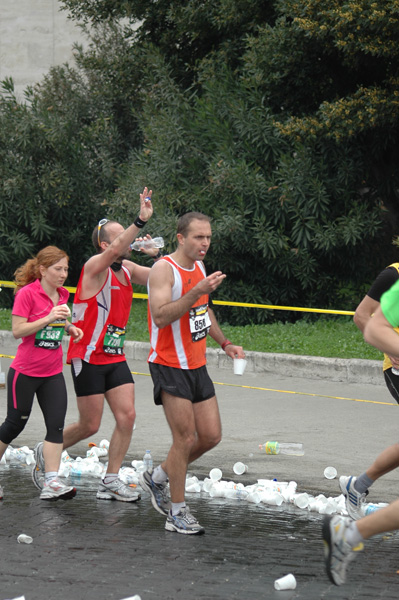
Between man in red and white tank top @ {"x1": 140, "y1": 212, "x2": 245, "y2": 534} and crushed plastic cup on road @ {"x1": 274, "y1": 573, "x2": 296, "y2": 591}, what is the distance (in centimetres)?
106

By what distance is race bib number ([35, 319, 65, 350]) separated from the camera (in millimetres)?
6277

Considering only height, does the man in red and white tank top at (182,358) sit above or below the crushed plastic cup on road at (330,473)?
above

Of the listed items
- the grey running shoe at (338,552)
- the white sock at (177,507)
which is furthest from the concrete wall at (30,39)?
the grey running shoe at (338,552)

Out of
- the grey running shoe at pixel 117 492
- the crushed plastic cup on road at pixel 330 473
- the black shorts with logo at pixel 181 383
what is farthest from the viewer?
the crushed plastic cup on road at pixel 330 473

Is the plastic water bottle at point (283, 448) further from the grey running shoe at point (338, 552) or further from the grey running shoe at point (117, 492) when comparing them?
the grey running shoe at point (338, 552)

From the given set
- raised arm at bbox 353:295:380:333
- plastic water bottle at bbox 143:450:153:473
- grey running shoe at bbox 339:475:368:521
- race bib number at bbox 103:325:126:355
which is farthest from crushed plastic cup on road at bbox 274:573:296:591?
plastic water bottle at bbox 143:450:153:473

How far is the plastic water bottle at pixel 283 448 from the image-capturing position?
7.86 m

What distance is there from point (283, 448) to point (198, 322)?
257cm

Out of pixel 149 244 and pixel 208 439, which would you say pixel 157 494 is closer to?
pixel 208 439

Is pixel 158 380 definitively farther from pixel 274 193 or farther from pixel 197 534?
pixel 274 193

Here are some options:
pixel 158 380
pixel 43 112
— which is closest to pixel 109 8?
pixel 43 112

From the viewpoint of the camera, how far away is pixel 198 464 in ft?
24.5

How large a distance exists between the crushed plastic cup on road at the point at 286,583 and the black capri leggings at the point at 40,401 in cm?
221

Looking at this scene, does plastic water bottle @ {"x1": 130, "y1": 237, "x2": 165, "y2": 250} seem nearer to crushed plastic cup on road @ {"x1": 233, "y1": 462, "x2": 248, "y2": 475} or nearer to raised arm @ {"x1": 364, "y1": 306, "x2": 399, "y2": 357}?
crushed plastic cup on road @ {"x1": 233, "y1": 462, "x2": 248, "y2": 475}
